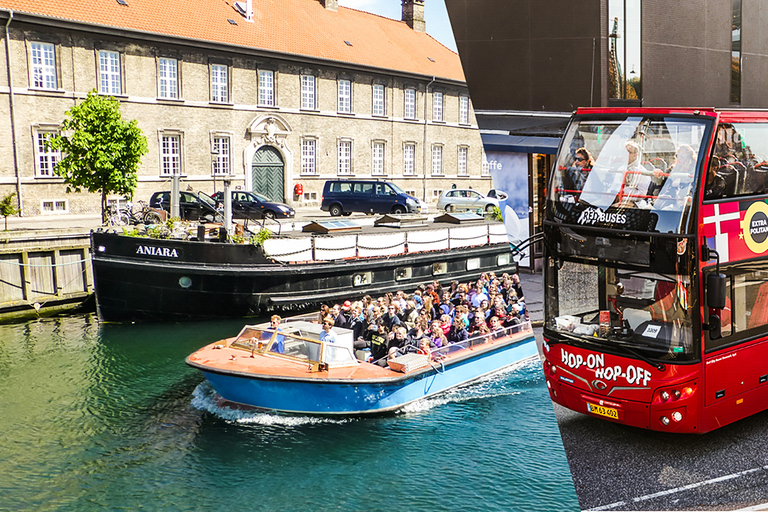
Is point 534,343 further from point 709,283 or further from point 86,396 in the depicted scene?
point 86,396

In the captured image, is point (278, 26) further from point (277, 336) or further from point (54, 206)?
point (277, 336)

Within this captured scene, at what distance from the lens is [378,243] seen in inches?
155

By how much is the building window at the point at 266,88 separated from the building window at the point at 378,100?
532 millimetres

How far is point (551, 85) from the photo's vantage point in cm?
324

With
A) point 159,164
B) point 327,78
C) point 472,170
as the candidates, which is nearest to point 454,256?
point 472,170

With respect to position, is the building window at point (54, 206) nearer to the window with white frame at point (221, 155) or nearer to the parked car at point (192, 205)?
the parked car at point (192, 205)

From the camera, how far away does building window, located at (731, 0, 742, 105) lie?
4.34 meters

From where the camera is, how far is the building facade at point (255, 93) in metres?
3.38

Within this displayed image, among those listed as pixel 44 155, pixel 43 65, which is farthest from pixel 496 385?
pixel 43 65

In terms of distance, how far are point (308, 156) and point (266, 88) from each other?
46cm

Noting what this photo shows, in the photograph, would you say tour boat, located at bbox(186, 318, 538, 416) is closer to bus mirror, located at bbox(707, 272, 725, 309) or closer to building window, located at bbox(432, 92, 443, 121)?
building window, located at bbox(432, 92, 443, 121)

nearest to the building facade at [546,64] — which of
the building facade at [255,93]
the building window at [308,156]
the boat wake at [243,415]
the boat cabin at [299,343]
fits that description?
the building facade at [255,93]

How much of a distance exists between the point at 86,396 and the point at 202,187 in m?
3.20

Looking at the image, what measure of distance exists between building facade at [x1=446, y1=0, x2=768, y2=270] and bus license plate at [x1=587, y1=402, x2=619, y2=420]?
1287 millimetres
